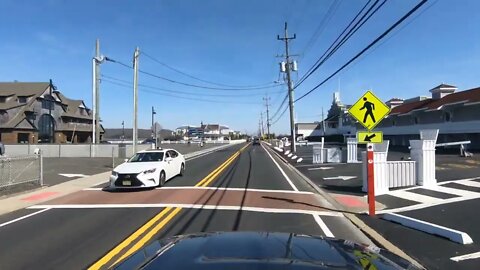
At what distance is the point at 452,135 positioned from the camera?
45.4m

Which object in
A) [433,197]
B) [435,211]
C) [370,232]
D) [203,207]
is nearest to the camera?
[370,232]

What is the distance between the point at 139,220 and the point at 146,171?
7.25 meters

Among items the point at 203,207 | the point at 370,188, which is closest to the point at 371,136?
the point at 370,188

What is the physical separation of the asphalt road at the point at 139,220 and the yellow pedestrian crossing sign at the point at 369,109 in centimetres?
255

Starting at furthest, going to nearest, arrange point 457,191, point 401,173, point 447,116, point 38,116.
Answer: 1. point 38,116
2. point 447,116
3. point 401,173
4. point 457,191

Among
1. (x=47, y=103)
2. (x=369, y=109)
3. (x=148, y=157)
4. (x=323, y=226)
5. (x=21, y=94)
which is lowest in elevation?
(x=323, y=226)

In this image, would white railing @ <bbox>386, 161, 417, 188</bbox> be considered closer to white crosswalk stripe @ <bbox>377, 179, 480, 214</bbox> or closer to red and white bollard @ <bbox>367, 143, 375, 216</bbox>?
white crosswalk stripe @ <bbox>377, 179, 480, 214</bbox>

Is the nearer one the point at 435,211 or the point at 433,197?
the point at 435,211

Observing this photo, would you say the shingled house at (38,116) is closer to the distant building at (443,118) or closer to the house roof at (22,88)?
the house roof at (22,88)

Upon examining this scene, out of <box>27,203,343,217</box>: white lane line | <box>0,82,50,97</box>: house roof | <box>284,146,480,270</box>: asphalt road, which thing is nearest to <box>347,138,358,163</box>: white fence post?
<box>284,146,480,270</box>: asphalt road

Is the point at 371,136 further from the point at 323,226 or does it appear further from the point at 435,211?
the point at 323,226

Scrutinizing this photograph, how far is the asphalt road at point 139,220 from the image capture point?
812 centimetres

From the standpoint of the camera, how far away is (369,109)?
12.5 meters

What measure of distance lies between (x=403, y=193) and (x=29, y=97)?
63.8 metres
